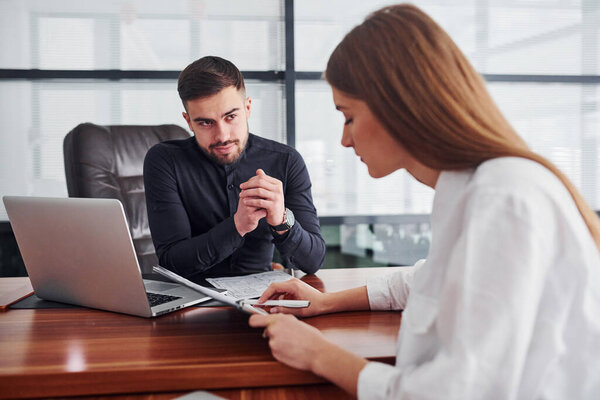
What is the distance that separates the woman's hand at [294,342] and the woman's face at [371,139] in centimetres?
34

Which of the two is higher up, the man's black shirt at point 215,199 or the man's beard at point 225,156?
the man's beard at point 225,156

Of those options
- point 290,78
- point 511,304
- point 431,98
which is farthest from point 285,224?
point 290,78

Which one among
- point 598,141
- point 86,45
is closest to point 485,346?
point 86,45

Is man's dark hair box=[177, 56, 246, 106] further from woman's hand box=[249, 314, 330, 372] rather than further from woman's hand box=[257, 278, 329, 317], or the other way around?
woman's hand box=[249, 314, 330, 372]

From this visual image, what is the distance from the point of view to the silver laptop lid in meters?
1.00

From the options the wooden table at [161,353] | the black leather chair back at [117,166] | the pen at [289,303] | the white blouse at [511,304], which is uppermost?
the black leather chair back at [117,166]

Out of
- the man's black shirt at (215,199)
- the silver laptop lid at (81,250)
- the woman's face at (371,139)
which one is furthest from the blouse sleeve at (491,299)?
the man's black shirt at (215,199)

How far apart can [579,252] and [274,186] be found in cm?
91

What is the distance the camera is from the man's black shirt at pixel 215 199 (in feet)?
5.54

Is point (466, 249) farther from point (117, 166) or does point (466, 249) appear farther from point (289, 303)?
point (117, 166)

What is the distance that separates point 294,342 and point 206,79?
1.12 metres

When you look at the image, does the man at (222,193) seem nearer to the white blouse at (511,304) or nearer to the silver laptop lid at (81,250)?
the silver laptop lid at (81,250)

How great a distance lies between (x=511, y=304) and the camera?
2.03ft

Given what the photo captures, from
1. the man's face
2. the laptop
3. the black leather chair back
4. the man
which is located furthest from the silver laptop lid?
the black leather chair back
